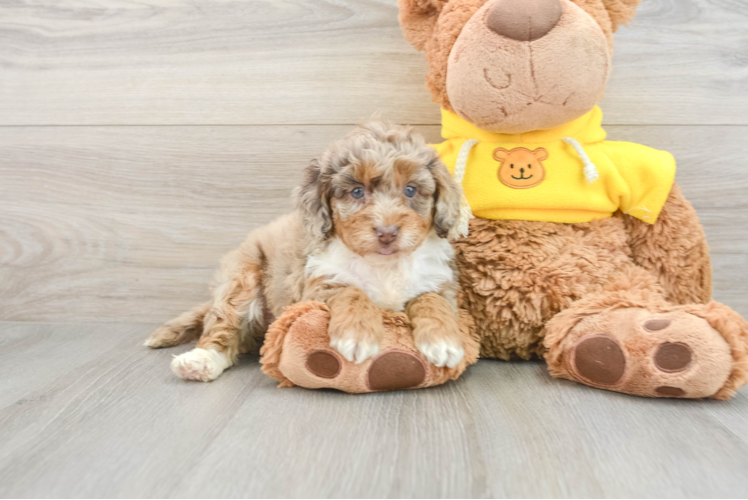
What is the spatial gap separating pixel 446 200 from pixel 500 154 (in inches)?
9.6

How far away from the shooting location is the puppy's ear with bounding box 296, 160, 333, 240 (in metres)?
1.28

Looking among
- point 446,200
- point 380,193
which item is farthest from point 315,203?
point 446,200

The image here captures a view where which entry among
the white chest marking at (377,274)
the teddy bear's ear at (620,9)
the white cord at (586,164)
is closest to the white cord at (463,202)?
the white chest marking at (377,274)

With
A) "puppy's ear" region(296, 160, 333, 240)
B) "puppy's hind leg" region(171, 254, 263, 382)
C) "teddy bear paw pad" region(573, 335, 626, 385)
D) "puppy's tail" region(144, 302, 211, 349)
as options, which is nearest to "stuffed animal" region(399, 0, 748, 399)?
"teddy bear paw pad" region(573, 335, 626, 385)

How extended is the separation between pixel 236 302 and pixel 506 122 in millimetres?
891

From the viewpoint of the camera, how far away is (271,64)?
5.99 ft

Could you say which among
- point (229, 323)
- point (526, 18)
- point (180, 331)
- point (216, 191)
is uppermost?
point (526, 18)

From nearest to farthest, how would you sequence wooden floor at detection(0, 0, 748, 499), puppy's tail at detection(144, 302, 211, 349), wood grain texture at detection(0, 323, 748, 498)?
wood grain texture at detection(0, 323, 748, 498), wooden floor at detection(0, 0, 748, 499), puppy's tail at detection(144, 302, 211, 349)

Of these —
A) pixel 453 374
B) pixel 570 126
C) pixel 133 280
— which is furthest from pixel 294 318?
pixel 133 280

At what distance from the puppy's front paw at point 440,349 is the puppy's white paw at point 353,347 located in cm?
12

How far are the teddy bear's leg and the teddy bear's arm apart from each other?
21cm

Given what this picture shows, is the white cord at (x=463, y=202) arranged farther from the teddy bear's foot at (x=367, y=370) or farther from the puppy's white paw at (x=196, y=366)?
the puppy's white paw at (x=196, y=366)

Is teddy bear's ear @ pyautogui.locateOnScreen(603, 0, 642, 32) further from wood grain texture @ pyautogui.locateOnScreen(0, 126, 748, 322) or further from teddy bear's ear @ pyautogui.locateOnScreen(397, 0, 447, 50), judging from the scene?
wood grain texture @ pyautogui.locateOnScreen(0, 126, 748, 322)

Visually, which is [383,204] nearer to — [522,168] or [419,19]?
[522,168]
